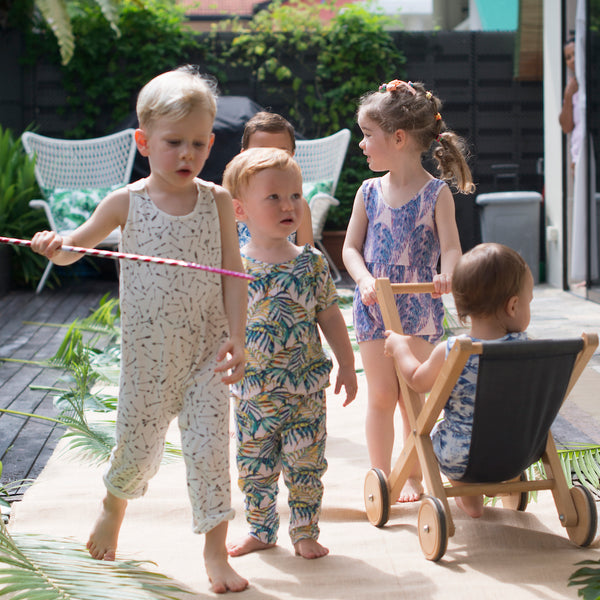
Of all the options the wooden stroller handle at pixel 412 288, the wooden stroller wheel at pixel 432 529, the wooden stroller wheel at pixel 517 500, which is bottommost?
the wooden stroller wheel at pixel 517 500

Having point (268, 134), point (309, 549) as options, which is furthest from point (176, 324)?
point (268, 134)

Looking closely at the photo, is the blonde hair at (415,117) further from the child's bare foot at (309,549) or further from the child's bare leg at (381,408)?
the child's bare foot at (309,549)

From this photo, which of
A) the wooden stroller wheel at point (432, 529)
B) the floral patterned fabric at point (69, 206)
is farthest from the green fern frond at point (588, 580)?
the floral patterned fabric at point (69, 206)

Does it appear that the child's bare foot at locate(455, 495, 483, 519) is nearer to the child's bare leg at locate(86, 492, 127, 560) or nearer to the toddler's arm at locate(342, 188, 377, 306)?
the toddler's arm at locate(342, 188, 377, 306)

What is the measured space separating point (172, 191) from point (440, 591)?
1131 mm

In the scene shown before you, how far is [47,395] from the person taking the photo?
388cm

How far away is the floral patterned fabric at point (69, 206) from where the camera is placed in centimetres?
703

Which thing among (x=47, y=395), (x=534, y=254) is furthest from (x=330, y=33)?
(x=47, y=395)

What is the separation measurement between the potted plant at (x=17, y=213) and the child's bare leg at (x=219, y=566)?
558 centimetres

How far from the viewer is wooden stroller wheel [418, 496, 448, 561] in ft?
6.81

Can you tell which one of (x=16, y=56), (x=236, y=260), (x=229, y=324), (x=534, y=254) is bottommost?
(x=534, y=254)

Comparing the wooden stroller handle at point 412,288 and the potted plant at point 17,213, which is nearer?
the wooden stroller handle at point 412,288

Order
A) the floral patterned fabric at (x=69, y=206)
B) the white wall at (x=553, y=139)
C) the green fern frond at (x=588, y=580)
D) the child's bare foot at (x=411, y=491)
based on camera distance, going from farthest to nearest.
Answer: the white wall at (x=553, y=139) < the floral patterned fabric at (x=69, y=206) < the child's bare foot at (x=411, y=491) < the green fern frond at (x=588, y=580)

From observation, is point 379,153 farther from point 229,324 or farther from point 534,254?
point 534,254
